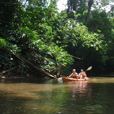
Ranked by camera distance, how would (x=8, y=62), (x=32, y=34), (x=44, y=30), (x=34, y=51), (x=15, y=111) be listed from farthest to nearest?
(x=44, y=30), (x=34, y=51), (x=32, y=34), (x=8, y=62), (x=15, y=111)

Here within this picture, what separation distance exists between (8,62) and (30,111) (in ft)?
33.6

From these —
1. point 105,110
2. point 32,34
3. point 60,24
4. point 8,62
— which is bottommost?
point 105,110

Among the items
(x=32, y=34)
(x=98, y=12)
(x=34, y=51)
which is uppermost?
(x=98, y=12)

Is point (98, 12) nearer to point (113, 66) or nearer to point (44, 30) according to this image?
point (113, 66)

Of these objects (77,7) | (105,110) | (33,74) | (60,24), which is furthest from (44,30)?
(77,7)

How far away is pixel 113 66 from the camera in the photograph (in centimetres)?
3008

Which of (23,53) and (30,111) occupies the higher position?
(23,53)

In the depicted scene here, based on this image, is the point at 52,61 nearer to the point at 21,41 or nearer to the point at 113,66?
the point at 21,41

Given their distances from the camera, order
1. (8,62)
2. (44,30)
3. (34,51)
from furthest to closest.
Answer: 1. (44,30)
2. (34,51)
3. (8,62)

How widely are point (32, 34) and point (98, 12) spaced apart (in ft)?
65.8

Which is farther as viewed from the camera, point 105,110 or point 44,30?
point 44,30

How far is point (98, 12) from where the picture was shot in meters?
31.0

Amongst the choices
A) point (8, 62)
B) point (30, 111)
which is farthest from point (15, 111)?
point (8, 62)

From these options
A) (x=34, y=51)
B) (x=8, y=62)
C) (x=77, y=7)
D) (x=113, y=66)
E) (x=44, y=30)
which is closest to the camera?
(x=8, y=62)
